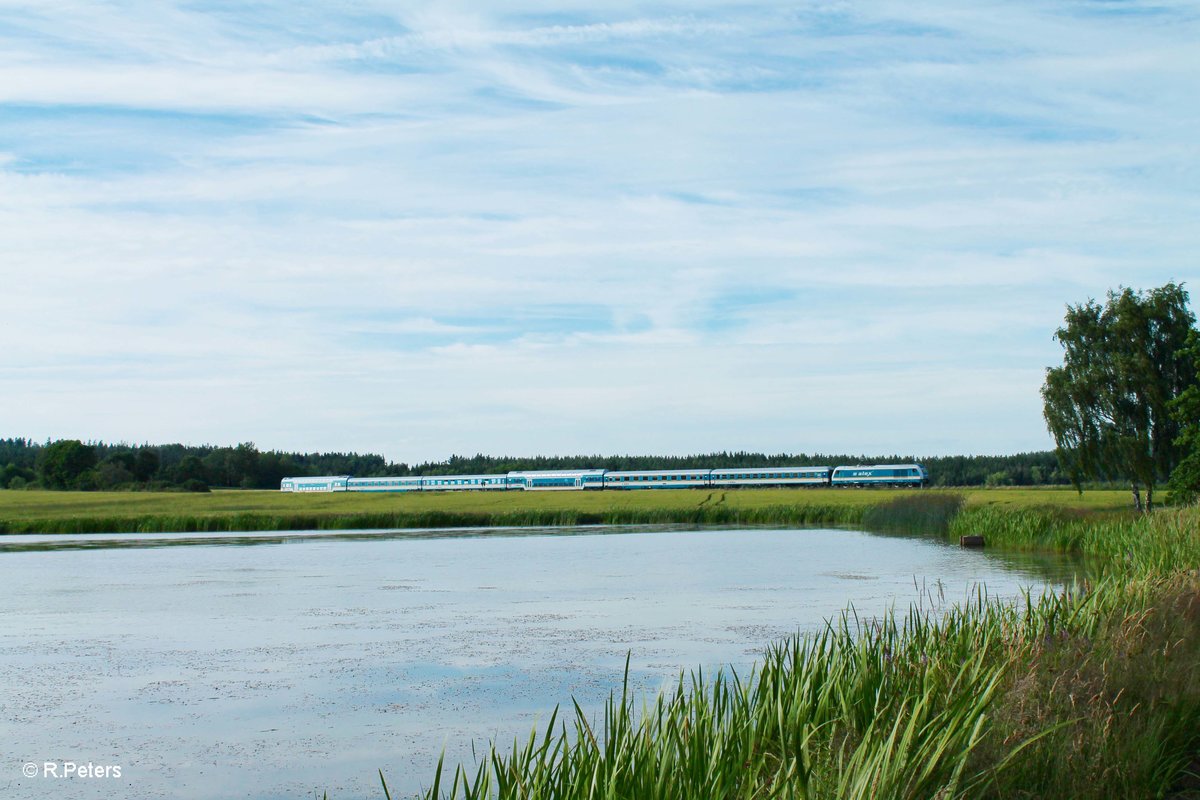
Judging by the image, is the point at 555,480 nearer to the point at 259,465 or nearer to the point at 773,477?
the point at 773,477

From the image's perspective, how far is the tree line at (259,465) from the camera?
317 feet

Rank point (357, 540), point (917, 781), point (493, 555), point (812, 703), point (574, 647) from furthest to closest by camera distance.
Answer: point (357, 540) < point (493, 555) < point (574, 647) < point (812, 703) < point (917, 781)

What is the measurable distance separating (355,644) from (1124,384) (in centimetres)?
3062

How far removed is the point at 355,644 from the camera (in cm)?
1434

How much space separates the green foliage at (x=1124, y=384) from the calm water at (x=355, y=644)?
11.1 meters

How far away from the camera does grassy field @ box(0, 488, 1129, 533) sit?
47.6m

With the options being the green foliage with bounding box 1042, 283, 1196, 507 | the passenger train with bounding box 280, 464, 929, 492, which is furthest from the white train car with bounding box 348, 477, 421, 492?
the green foliage with bounding box 1042, 283, 1196, 507

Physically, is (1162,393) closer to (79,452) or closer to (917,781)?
(917,781)

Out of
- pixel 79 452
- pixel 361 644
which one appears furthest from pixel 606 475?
pixel 361 644

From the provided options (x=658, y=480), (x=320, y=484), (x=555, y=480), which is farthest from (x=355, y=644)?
(x=320, y=484)

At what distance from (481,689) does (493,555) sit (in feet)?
64.5

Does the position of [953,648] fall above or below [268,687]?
above

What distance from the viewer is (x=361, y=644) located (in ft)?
47.0

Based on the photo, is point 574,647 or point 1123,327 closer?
point 574,647
